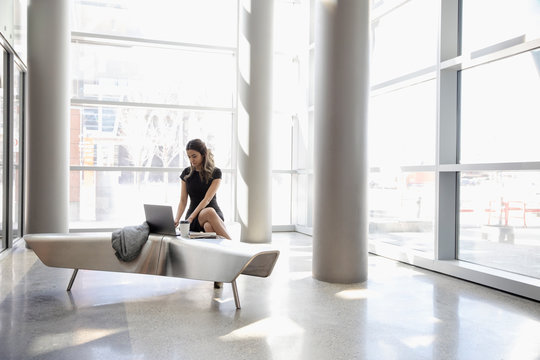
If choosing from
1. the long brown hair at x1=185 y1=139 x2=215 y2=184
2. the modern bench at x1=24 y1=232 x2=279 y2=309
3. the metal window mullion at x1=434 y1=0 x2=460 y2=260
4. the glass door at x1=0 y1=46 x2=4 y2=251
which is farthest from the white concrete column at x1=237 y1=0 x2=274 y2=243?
the modern bench at x1=24 y1=232 x2=279 y2=309

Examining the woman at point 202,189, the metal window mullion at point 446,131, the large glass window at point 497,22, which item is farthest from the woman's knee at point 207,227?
the large glass window at point 497,22

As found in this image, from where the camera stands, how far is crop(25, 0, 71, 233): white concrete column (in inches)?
264

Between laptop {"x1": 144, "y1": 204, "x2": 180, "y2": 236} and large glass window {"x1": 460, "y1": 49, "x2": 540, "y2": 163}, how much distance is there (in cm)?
329

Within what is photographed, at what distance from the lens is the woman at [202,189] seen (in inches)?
191

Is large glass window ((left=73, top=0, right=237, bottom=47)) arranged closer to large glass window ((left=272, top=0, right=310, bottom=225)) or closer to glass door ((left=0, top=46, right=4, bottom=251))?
large glass window ((left=272, top=0, right=310, bottom=225))

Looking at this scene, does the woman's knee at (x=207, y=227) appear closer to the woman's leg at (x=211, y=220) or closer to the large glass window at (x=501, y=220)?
the woman's leg at (x=211, y=220)

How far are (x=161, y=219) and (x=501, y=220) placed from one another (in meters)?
3.36

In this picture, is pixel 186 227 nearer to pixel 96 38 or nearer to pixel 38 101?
pixel 38 101

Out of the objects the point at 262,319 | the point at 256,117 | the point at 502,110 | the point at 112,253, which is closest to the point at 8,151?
the point at 112,253

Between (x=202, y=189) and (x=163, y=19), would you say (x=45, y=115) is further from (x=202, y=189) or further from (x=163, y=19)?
(x=202, y=189)

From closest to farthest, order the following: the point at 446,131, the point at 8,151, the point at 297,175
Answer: the point at 446,131, the point at 8,151, the point at 297,175

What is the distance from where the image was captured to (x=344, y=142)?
4844mm


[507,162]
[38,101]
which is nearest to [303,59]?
[38,101]

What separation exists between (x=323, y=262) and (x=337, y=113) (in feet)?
5.13
